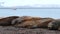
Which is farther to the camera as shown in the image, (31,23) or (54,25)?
(31,23)

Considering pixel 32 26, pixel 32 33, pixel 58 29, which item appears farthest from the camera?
pixel 32 26

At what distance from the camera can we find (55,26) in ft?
7.41

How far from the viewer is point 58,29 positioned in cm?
221

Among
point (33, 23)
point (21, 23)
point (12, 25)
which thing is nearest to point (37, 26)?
point (33, 23)

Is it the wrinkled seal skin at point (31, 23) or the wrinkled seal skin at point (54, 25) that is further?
the wrinkled seal skin at point (31, 23)

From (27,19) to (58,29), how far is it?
54cm

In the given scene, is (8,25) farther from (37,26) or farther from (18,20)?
(37,26)

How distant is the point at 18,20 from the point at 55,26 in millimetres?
544

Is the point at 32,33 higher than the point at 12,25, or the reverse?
the point at 32,33

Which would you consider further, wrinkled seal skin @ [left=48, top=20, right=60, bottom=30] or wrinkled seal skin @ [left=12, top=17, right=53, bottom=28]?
wrinkled seal skin @ [left=12, top=17, right=53, bottom=28]

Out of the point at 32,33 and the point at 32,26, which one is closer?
the point at 32,33

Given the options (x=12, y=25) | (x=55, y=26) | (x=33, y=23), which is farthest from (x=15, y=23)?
(x=55, y=26)

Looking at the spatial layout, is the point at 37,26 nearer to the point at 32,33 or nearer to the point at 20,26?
the point at 20,26

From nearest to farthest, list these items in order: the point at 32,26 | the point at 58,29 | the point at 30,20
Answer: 1. the point at 58,29
2. the point at 32,26
3. the point at 30,20
